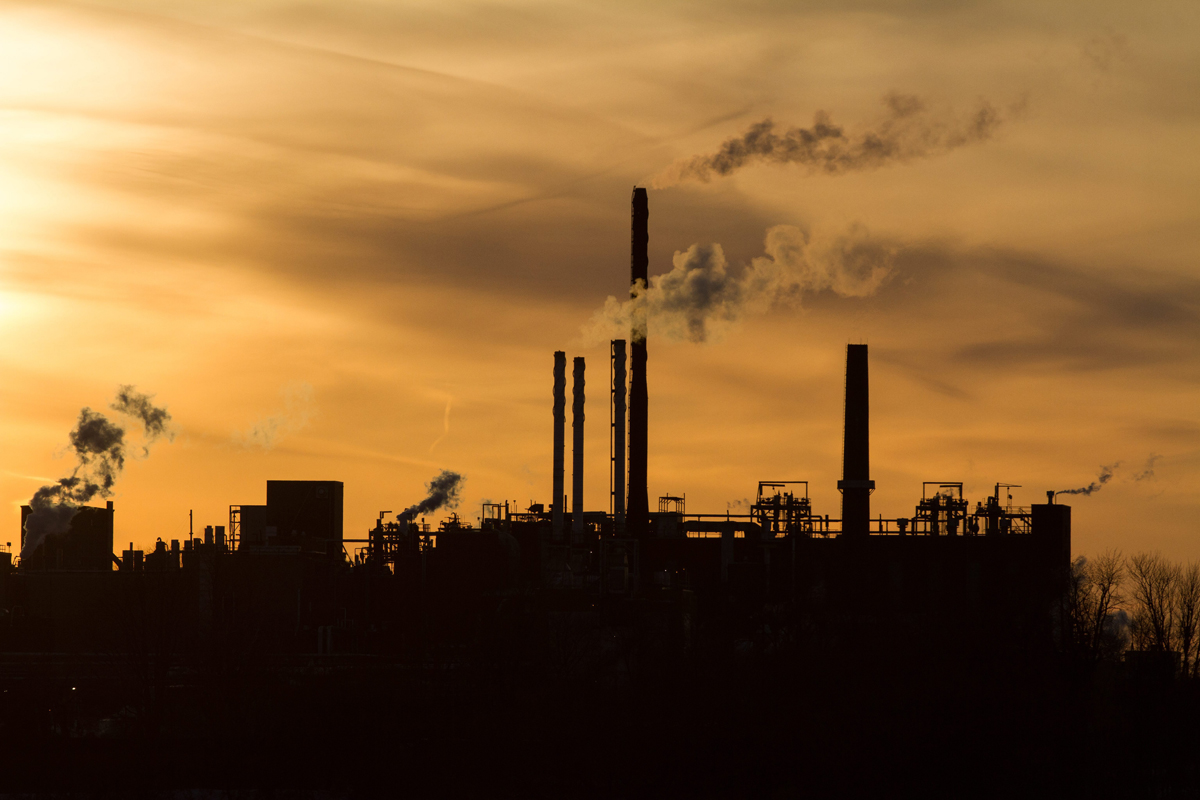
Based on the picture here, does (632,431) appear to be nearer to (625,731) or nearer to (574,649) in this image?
(574,649)

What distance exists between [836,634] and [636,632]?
21.5 feet

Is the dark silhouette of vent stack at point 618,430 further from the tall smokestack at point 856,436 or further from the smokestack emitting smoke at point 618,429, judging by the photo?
the tall smokestack at point 856,436

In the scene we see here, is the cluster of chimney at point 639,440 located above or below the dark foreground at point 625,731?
above

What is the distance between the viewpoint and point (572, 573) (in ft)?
188

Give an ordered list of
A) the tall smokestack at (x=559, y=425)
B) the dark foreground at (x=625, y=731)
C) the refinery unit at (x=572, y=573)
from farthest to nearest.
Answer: the tall smokestack at (x=559, y=425) < the refinery unit at (x=572, y=573) < the dark foreground at (x=625, y=731)

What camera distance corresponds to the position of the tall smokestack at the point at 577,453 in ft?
200

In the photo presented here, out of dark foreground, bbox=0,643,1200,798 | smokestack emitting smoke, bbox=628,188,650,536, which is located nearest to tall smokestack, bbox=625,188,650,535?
smokestack emitting smoke, bbox=628,188,650,536

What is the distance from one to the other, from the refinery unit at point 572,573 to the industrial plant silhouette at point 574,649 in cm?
12

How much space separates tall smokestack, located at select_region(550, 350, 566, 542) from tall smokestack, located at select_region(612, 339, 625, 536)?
228 centimetres

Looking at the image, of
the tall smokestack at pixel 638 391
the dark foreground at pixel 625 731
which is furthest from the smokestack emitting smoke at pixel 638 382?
the dark foreground at pixel 625 731

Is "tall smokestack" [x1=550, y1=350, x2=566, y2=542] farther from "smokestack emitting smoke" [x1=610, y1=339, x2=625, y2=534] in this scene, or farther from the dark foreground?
the dark foreground

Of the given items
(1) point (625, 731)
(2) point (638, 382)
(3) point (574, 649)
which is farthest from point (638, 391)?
(1) point (625, 731)

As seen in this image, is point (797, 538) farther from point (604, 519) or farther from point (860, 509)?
point (604, 519)

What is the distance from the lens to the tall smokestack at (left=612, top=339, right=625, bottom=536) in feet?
201
